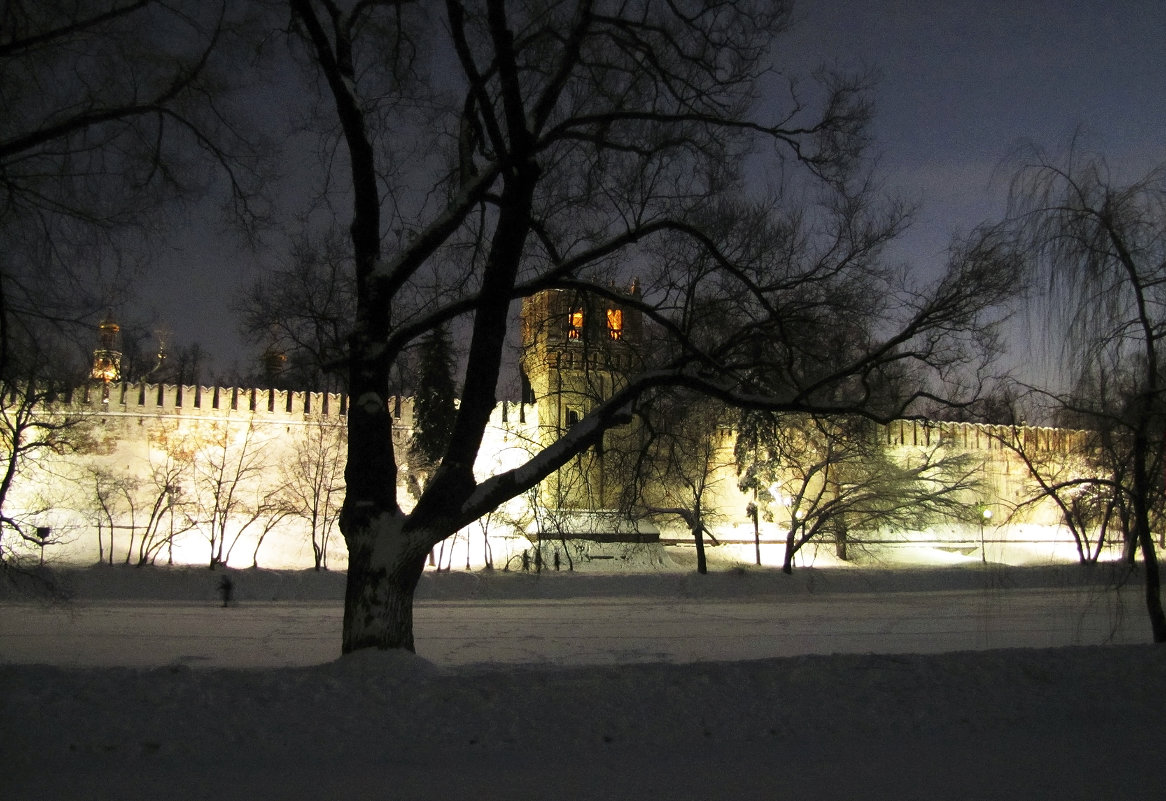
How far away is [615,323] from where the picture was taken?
1136 centimetres

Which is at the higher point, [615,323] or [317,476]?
[615,323]

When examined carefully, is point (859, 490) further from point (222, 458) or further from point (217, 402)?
point (217, 402)

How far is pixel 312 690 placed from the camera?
19.7ft

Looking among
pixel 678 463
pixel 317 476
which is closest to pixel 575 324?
pixel 678 463

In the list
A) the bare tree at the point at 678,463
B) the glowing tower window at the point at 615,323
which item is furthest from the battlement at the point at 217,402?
the glowing tower window at the point at 615,323

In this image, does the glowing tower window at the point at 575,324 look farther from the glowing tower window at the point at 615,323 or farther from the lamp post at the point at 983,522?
the lamp post at the point at 983,522

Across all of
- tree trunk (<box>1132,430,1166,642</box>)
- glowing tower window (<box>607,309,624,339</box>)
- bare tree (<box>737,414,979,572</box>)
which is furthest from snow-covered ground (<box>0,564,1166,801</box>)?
bare tree (<box>737,414,979,572</box>)

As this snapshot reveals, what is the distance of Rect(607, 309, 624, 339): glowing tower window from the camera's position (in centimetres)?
1066

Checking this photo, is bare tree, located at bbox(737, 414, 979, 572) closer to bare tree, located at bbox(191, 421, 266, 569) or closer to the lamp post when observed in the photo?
the lamp post

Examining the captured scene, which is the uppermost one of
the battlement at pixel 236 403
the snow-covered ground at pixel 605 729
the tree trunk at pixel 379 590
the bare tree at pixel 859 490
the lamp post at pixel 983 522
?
the battlement at pixel 236 403

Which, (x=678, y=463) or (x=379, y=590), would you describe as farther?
(x=678, y=463)

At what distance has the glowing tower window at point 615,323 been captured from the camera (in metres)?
10.7

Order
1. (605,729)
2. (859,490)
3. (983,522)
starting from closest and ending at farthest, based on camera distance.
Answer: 1. (605,729)
2. (983,522)
3. (859,490)

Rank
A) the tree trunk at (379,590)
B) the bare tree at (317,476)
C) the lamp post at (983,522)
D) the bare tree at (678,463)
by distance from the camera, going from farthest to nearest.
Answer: the bare tree at (317,476), the lamp post at (983,522), the bare tree at (678,463), the tree trunk at (379,590)
